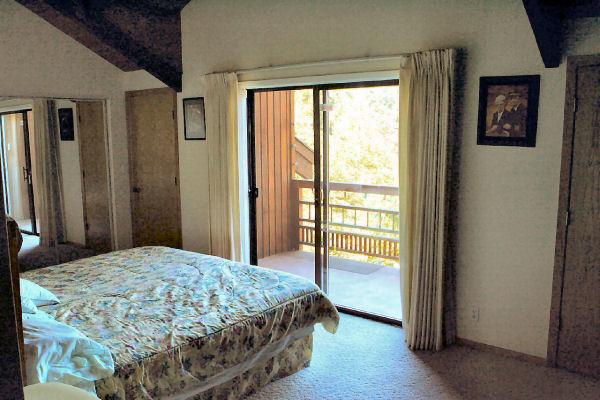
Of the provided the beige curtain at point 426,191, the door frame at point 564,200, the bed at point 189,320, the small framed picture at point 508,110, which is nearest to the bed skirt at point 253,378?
the bed at point 189,320

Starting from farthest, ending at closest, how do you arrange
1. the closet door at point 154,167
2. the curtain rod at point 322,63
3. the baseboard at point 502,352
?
the closet door at point 154,167 → the curtain rod at point 322,63 → the baseboard at point 502,352

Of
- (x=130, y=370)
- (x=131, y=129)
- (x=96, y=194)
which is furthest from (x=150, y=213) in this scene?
(x=130, y=370)

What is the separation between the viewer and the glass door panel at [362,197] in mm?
3918

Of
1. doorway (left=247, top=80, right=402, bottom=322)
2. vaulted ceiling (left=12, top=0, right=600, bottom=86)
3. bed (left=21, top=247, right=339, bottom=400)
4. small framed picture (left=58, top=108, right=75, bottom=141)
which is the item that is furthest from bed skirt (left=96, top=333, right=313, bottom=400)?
small framed picture (left=58, top=108, right=75, bottom=141)

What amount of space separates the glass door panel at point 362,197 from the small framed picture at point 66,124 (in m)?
2.84

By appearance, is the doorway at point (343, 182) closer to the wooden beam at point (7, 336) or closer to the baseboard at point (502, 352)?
the baseboard at point (502, 352)

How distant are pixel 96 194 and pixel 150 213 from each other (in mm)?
624

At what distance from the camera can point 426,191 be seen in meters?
3.43

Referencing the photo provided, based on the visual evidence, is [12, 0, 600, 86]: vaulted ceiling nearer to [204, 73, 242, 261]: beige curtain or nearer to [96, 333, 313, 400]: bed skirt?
[204, 73, 242, 261]: beige curtain

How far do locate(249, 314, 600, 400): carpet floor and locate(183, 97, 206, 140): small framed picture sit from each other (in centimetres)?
249

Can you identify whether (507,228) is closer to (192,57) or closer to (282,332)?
(282,332)

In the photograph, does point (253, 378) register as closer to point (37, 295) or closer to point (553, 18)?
point (37, 295)

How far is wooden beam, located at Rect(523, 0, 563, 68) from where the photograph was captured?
8.43 ft

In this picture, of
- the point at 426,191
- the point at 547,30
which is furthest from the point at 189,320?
the point at 547,30
